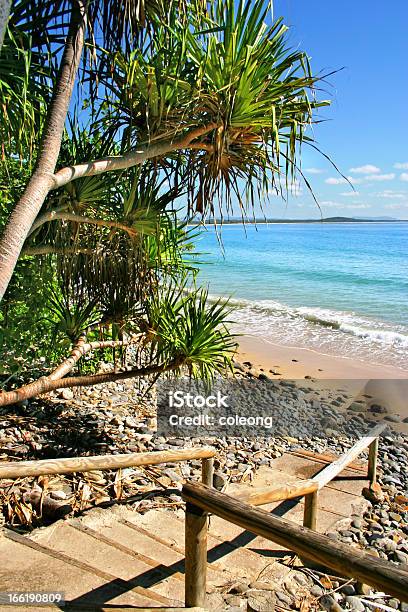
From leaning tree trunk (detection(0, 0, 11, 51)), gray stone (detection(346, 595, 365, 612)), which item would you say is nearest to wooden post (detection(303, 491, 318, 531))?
gray stone (detection(346, 595, 365, 612))

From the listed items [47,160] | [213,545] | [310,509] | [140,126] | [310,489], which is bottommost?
[213,545]

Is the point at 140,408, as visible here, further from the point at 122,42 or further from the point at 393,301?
the point at 393,301

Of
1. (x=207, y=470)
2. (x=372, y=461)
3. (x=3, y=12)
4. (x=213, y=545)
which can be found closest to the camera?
(x=3, y=12)

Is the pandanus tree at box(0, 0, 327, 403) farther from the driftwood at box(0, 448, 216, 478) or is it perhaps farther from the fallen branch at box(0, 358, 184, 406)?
the driftwood at box(0, 448, 216, 478)

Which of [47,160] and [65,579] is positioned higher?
[47,160]

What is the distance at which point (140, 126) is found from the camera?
3553mm

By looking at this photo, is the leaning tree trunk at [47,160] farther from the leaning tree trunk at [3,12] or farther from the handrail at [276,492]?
the handrail at [276,492]

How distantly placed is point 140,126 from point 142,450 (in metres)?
2.99

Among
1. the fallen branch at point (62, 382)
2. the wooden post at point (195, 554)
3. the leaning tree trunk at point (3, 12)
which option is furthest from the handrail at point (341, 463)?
the leaning tree trunk at point (3, 12)

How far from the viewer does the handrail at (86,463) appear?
265 centimetres

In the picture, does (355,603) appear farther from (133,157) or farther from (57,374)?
(133,157)

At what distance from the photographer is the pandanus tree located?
9.80ft

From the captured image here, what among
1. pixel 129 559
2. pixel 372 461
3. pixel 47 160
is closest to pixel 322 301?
pixel 372 461

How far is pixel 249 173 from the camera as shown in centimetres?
363
